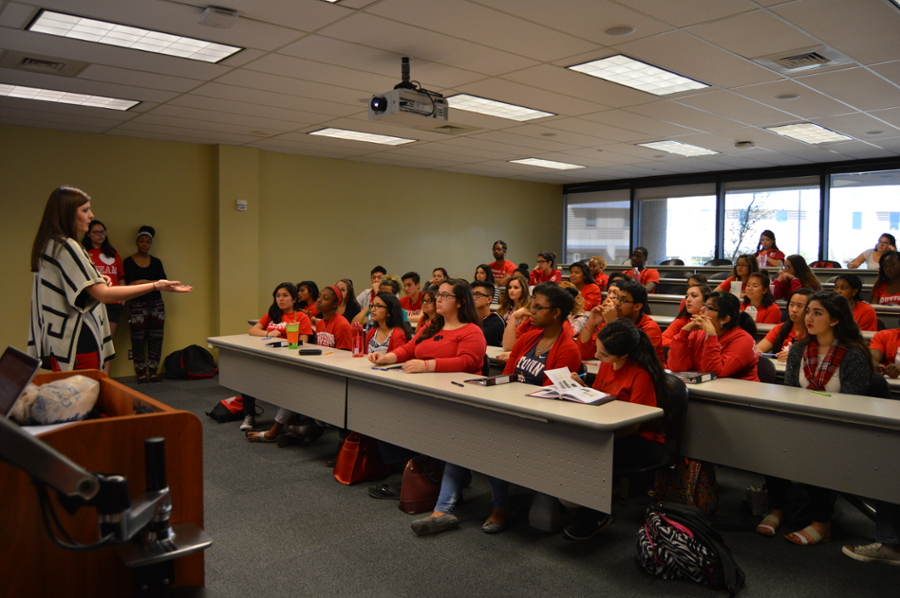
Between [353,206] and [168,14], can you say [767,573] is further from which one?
[353,206]

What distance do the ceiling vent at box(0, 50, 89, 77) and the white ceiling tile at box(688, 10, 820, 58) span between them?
414 centimetres

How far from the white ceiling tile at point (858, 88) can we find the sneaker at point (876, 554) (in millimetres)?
3335

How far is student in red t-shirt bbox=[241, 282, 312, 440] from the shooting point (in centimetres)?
489

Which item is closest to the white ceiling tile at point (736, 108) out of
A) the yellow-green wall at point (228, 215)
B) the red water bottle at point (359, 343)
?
the red water bottle at point (359, 343)

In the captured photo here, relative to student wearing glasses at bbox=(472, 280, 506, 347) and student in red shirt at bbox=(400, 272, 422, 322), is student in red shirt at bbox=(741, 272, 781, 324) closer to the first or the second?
student wearing glasses at bbox=(472, 280, 506, 347)

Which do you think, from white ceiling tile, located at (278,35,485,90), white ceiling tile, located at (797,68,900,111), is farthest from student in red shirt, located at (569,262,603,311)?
white ceiling tile, located at (797,68,900,111)

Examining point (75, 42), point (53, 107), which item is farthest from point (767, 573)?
point (53, 107)

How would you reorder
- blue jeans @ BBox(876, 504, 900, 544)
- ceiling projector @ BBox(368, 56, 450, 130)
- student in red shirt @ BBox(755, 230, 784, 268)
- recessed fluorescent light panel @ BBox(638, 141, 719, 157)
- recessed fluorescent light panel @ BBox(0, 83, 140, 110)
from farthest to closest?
student in red shirt @ BBox(755, 230, 784, 268)
recessed fluorescent light panel @ BBox(638, 141, 719, 157)
recessed fluorescent light panel @ BBox(0, 83, 140, 110)
ceiling projector @ BBox(368, 56, 450, 130)
blue jeans @ BBox(876, 504, 900, 544)

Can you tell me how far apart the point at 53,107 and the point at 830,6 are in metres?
6.00

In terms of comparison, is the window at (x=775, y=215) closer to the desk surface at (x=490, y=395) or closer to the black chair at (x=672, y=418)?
the black chair at (x=672, y=418)

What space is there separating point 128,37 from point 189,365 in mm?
4234

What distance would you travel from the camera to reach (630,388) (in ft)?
9.50

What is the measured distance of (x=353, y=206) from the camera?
887 cm

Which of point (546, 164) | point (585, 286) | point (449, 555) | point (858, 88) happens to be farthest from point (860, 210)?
point (449, 555)
